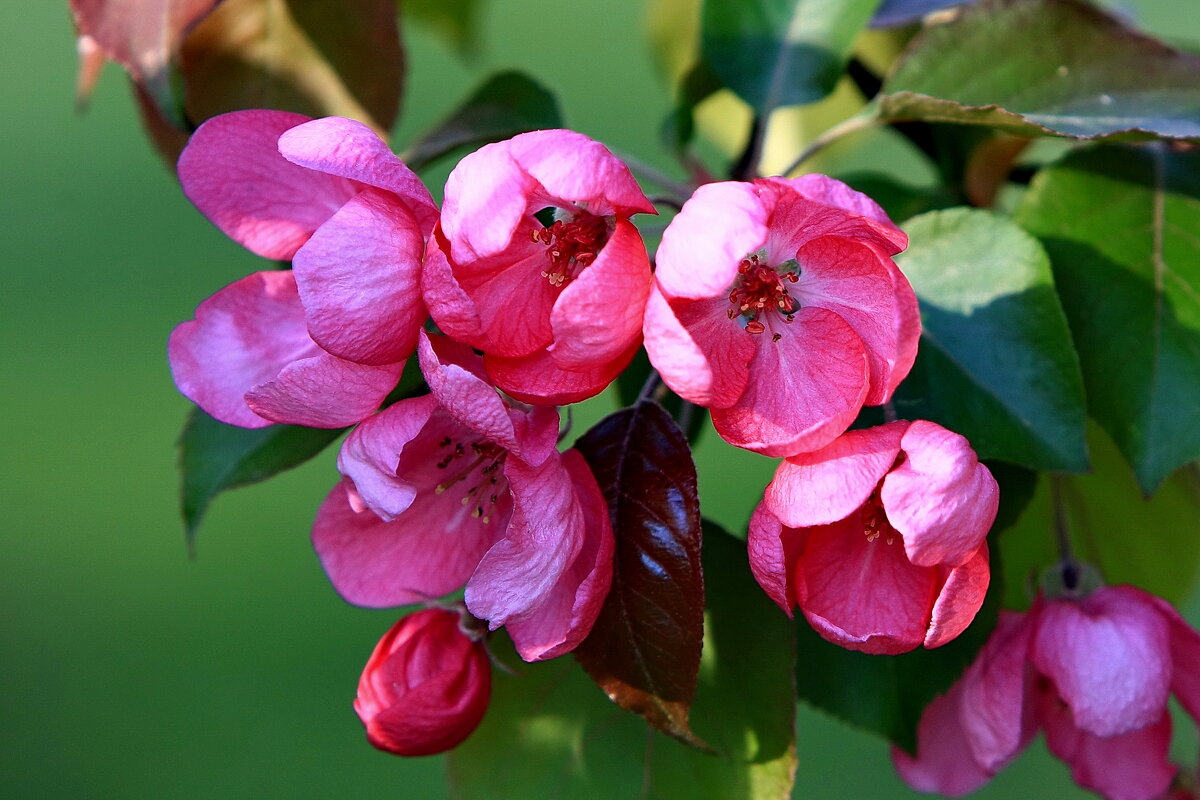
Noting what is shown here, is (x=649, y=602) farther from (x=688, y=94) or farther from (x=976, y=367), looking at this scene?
(x=688, y=94)

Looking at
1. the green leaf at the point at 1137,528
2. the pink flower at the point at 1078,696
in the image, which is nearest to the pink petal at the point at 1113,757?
the pink flower at the point at 1078,696

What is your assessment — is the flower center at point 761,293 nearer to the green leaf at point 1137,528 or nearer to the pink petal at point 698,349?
the pink petal at point 698,349

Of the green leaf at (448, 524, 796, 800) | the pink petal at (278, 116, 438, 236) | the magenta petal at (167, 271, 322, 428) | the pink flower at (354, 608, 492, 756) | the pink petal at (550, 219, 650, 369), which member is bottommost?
the green leaf at (448, 524, 796, 800)

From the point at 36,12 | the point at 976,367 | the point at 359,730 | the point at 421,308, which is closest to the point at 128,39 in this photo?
the point at 421,308

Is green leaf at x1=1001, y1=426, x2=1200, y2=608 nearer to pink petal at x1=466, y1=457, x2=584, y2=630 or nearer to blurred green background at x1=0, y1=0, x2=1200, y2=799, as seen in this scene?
pink petal at x1=466, y1=457, x2=584, y2=630

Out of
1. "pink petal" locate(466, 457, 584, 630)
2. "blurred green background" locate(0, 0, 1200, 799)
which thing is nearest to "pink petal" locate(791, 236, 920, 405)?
"pink petal" locate(466, 457, 584, 630)

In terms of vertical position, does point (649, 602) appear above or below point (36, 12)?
above
